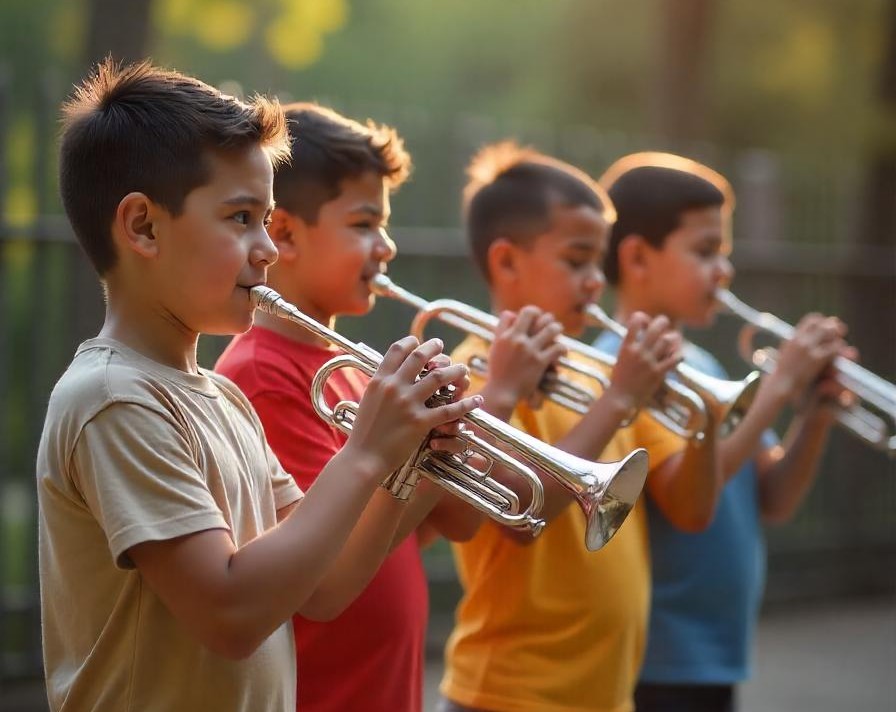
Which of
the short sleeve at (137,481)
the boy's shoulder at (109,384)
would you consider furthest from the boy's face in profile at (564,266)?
the short sleeve at (137,481)

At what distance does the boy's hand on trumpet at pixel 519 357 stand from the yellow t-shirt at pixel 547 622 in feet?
0.77

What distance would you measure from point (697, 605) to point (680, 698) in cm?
25

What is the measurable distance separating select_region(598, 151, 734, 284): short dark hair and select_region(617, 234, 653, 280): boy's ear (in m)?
0.02

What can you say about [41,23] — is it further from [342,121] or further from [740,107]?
[342,121]

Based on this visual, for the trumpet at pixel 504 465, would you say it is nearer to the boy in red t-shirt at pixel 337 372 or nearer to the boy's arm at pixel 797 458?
the boy in red t-shirt at pixel 337 372

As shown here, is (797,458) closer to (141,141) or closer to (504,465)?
(504,465)

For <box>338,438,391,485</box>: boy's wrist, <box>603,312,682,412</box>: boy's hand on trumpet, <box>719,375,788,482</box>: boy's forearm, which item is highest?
<box>338,438,391,485</box>: boy's wrist

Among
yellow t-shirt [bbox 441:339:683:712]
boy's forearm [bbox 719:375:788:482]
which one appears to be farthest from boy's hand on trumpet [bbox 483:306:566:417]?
boy's forearm [bbox 719:375:788:482]

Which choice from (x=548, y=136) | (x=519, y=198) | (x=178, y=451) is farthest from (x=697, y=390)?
(x=548, y=136)

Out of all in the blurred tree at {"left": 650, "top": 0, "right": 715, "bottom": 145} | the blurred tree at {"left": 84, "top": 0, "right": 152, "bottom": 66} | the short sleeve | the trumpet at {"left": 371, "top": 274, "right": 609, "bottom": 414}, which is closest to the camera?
the short sleeve

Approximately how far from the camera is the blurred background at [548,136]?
4.88 m

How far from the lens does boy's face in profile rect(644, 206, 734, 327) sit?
12.8 ft

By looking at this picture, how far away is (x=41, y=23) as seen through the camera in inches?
477

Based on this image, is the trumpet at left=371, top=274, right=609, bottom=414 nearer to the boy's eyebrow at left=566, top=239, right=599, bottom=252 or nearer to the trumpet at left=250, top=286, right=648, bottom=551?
the boy's eyebrow at left=566, top=239, right=599, bottom=252
